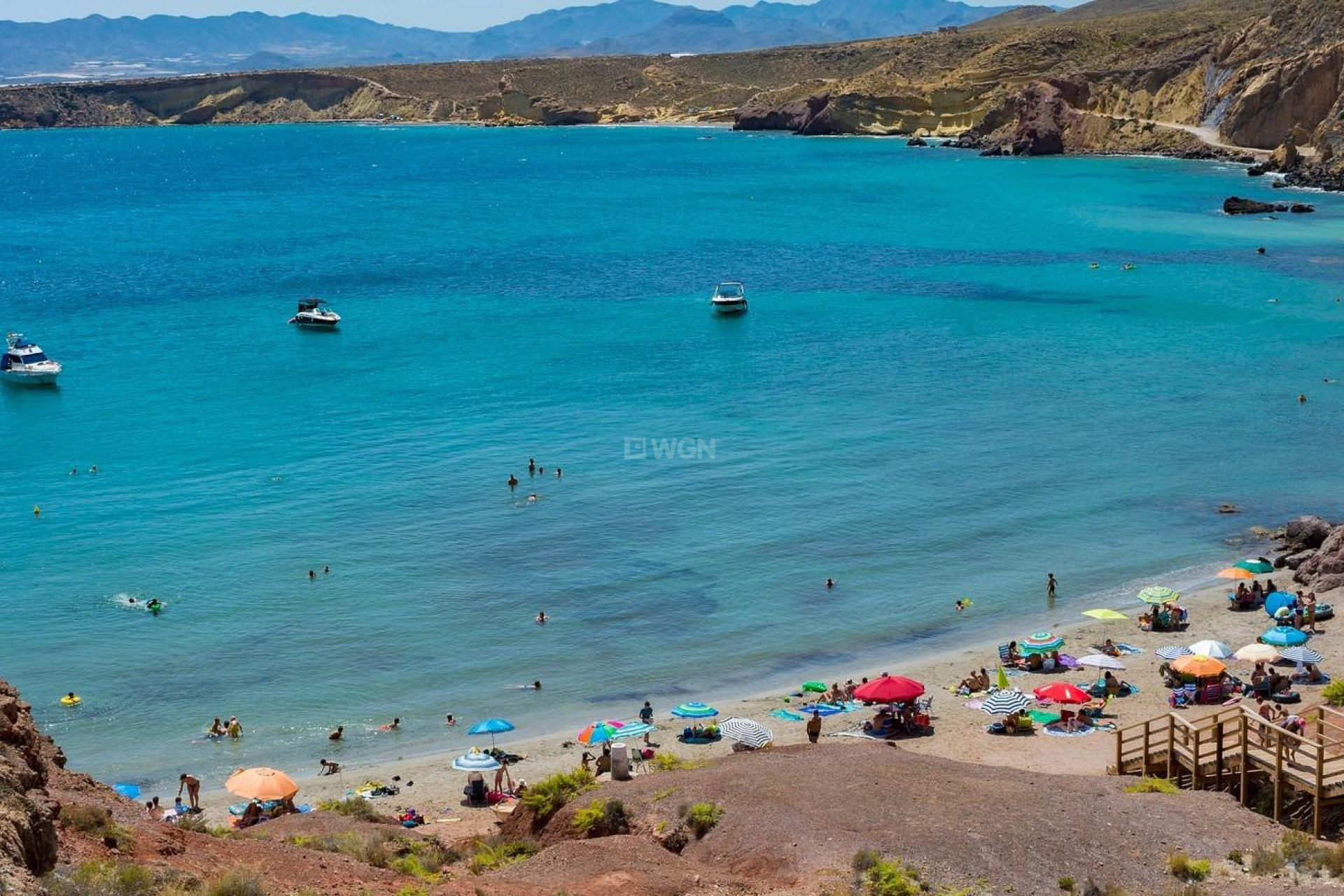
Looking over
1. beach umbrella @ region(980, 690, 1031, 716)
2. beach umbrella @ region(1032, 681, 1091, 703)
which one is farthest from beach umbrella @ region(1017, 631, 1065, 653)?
beach umbrella @ region(980, 690, 1031, 716)

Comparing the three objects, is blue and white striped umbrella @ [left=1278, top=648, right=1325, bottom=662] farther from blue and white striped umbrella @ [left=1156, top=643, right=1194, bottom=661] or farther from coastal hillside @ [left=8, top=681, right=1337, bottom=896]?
coastal hillside @ [left=8, top=681, right=1337, bottom=896]

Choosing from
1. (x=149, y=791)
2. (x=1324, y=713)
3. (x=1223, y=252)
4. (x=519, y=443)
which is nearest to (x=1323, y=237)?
(x=1223, y=252)

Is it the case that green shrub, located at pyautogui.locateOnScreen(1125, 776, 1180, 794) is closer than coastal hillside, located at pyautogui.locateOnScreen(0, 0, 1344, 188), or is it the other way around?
green shrub, located at pyautogui.locateOnScreen(1125, 776, 1180, 794)

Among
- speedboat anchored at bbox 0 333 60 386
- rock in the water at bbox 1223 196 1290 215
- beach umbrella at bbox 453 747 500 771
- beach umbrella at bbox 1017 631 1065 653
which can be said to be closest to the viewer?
beach umbrella at bbox 453 747 500 771

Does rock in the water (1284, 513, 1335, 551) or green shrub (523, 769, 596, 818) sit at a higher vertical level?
green shrub (523, 769, 596, 818)

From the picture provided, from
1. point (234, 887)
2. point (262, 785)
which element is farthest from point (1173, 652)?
point (234, 887)

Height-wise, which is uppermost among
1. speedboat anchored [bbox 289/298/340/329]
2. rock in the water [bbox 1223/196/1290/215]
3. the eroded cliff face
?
rock in the water [bbox 1223/196/1290/215]

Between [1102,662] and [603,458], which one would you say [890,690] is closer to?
[1102,662]

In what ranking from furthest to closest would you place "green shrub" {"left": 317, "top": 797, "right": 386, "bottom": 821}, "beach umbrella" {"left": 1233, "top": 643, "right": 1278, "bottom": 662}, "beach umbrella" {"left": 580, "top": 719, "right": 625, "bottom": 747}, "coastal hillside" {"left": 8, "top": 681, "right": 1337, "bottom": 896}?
"beach umbrella" {"left": 1233, "top": 643, "right": 1278, "bottom": 662} → "beach umbrella" {"left": 580, "top": 719, "right": 625, "bottom": 747} → "green shrub" {"left": 317, "top": 797, "right": 386, "bottom": 821} → "coastal hillside" {"left": 8, "top": 681, "right": 1337, "bottom": 896}
